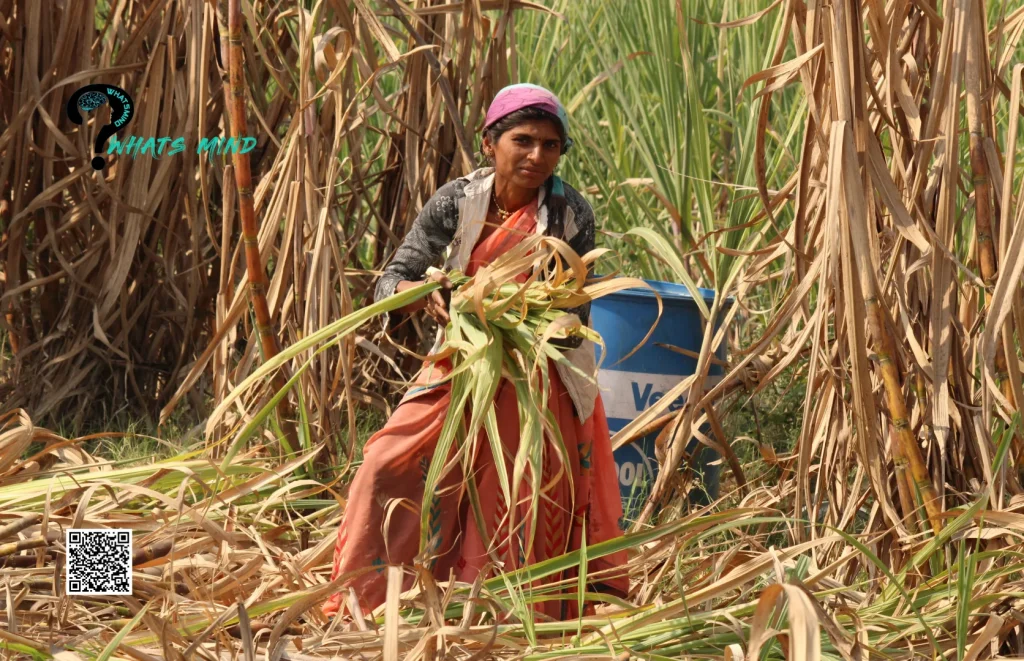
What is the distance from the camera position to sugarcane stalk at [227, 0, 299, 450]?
2.65 m

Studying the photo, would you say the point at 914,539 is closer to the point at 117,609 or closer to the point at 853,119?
the point at 853,119

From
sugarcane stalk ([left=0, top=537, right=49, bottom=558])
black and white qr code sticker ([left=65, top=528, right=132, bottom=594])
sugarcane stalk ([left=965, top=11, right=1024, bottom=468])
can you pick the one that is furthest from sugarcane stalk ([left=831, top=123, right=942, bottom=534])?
sugarcane stalk ([left=0, top=537, right=49, bottom=558])

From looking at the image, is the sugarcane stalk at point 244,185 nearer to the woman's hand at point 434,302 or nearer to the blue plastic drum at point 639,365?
the woman's hand at point 434,302

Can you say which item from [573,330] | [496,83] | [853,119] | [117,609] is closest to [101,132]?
[496,83]

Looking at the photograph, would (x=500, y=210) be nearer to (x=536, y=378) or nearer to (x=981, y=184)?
(x=536, y=378)

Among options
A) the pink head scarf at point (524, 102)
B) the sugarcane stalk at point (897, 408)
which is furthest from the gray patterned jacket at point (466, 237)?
the sugarcane stalk at point (897, 408)

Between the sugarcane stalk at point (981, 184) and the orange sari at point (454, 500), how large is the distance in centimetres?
70

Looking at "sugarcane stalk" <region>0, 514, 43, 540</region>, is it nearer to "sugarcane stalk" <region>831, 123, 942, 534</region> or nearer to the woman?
the woman

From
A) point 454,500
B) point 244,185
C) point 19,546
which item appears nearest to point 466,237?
point 454,500

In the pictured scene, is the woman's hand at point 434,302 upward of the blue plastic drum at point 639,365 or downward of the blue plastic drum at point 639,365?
upward

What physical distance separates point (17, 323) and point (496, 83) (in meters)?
1.67

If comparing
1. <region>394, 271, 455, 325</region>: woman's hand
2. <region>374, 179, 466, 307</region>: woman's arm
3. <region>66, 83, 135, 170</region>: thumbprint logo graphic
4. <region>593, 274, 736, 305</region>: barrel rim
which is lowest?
<region>593, 274, 736, 305</region>: barrel rim

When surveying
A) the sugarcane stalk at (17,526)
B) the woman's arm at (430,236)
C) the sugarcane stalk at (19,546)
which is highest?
the woman's arm at (430,236)

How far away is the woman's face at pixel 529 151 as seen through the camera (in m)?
2.13
